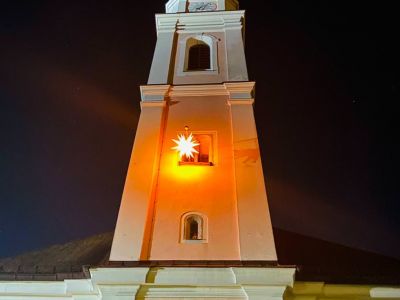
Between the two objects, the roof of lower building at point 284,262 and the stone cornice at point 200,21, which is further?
the stone cornice at point 200,21

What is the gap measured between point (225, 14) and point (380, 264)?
10074 millimetres

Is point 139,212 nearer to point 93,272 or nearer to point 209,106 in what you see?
point 93,272

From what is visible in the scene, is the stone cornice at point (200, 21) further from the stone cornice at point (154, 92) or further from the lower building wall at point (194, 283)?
the lower building wall at point (194, 283)

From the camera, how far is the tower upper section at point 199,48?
47.0 ft

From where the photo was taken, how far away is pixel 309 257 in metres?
13.2

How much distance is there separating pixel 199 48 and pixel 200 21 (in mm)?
1115

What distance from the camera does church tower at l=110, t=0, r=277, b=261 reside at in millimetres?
9734

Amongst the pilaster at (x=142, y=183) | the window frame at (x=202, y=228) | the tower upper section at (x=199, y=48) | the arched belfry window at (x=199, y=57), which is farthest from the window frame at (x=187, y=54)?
the window frame at (x=202, y=228)

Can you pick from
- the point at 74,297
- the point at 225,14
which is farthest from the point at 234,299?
the point at 225,14

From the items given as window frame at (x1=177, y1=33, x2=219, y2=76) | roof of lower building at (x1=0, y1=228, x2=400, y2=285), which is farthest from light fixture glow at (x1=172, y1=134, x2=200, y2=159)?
window frame at (x1=177, y1=33, x2=219, y2=76)

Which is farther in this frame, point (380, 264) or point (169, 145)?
point (380, 264)

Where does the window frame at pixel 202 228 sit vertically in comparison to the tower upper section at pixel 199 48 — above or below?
below

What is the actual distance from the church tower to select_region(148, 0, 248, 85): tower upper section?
0.04 m

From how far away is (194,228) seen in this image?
10.4 m
